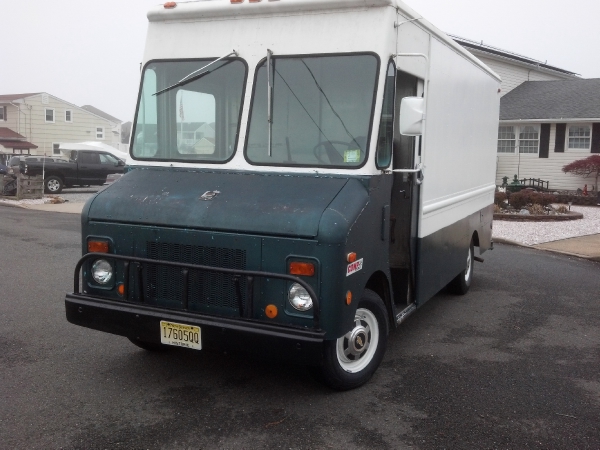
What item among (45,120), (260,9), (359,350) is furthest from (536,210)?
(45,120)

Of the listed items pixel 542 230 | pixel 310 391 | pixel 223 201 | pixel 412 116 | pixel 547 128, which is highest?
pixel 547 128

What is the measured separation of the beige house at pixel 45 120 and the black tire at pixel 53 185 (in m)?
19.6

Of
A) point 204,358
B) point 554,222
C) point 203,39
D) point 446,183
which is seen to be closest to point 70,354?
point 204,358

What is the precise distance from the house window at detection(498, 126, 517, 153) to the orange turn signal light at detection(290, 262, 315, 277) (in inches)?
885

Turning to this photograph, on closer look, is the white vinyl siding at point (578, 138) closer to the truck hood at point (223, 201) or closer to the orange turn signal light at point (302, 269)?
the truck hood at point (223, 201)

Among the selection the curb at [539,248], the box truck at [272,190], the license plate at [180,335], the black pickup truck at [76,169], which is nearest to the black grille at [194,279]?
the box truck at [272,190]

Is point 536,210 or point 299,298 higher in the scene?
point 299,298

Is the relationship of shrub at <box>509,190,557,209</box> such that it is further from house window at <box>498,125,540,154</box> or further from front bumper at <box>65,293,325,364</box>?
front bumper at <box>65,293,325,364</box>

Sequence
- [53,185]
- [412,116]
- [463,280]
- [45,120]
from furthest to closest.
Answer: [45,120]
[53,185]
[463,280]
[412,116]

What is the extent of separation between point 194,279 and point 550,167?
2185 cm

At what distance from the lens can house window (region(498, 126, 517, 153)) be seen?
2486 cm

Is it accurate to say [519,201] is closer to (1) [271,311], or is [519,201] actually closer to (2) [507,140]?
(2) [507,140]

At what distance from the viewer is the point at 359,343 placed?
463 cm

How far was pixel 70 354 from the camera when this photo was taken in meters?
5.39
